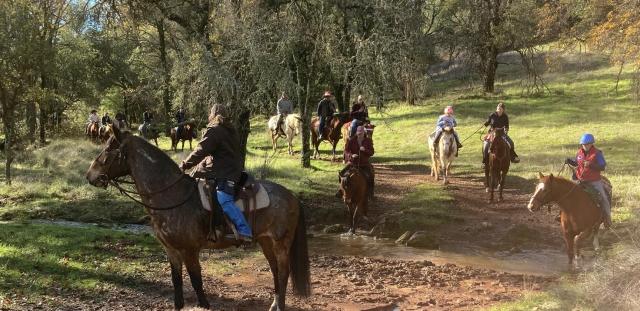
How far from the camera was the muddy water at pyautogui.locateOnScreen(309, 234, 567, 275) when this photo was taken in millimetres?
10172

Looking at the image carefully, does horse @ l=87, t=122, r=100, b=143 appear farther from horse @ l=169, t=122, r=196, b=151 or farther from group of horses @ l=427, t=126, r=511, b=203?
group of horses @ l=427, t=126, r=511, b=203

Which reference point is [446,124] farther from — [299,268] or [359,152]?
[299,268]

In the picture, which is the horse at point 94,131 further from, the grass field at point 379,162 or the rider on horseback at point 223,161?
the rider on horseback at point 223,161

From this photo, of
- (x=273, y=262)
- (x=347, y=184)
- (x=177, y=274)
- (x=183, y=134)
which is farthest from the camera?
(x=183, y=134)

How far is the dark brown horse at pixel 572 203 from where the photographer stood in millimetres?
9492

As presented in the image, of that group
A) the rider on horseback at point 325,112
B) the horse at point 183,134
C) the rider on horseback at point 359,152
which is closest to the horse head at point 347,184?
the rider on horseback at point 359,152

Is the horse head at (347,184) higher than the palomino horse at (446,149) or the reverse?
the reverse

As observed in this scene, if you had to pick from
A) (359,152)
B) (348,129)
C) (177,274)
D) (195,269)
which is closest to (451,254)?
(359,152)

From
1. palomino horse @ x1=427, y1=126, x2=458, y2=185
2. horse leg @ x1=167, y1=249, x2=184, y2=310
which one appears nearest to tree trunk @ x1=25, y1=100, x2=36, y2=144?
palomino horse @ x1=427, y1=126, x2=458, y2=185

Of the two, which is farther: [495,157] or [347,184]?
[495,157]

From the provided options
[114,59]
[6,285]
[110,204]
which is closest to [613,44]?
[110,204]

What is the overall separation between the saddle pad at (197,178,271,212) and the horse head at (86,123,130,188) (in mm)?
999

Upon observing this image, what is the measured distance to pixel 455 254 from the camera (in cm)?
1113

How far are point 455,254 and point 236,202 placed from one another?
19.1 feet
